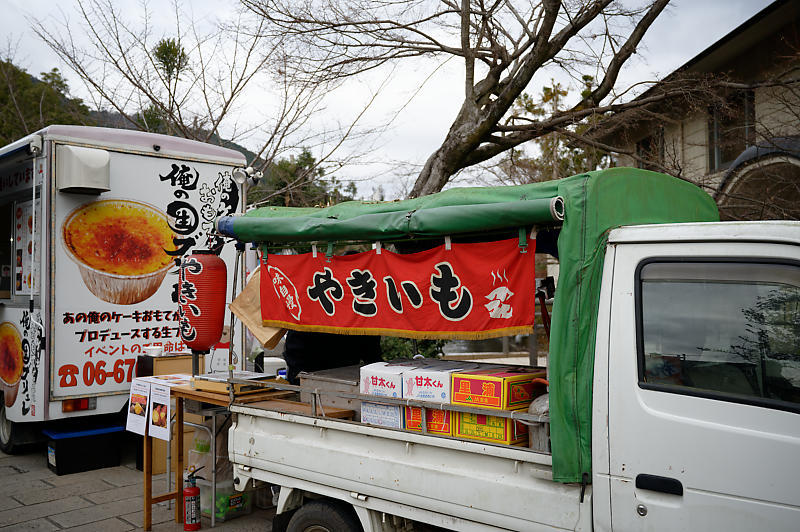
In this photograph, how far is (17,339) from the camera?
7.58 meters

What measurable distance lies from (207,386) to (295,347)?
800 millimetres

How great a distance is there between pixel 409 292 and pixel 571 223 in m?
1.38

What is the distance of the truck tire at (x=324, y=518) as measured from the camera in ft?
13.3

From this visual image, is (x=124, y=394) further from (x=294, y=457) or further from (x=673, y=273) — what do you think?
(x=673, y=273)

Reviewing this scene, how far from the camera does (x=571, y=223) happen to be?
324cm

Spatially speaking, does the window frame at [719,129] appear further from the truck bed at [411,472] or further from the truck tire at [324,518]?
the truck tire at [324,518]

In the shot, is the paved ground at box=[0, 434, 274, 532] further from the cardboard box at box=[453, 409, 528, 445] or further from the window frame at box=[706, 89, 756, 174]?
the window frame at box=[706, 89, 756, 174]

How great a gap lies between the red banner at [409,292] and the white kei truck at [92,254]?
2343 mm

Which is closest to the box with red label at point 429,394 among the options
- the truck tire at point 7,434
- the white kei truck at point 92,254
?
the white kei truck at point 92,254

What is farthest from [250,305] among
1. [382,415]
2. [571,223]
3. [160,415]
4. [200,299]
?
[571,223]

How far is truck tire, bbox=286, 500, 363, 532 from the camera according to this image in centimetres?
404

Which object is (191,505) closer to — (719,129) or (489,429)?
(489,429)

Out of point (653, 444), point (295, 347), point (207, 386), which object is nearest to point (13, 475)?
point (207, 386)

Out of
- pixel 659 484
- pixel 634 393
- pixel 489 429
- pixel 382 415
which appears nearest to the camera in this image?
pixel 659 484
